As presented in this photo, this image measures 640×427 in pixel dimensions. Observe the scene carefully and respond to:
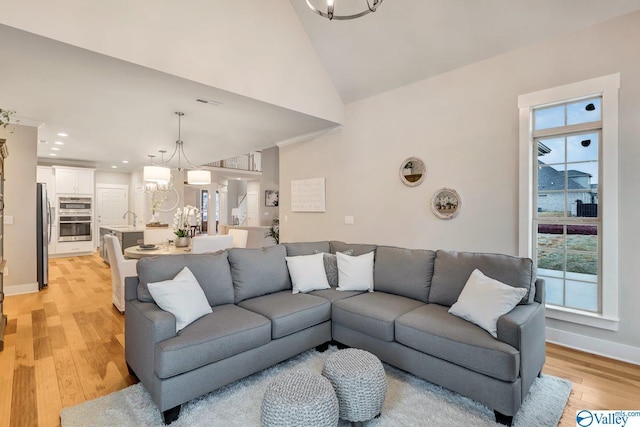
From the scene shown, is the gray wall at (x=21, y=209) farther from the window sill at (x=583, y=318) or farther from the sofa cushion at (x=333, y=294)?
the window sill at (x=583, y=318)

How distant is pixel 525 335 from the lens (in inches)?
73.8

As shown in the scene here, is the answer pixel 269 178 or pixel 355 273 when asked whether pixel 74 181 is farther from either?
pixel 355 273

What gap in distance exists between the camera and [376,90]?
435cm

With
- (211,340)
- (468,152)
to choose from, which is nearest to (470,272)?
(468,152)

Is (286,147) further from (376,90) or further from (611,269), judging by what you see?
(611,269)

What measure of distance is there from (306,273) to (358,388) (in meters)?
1.47

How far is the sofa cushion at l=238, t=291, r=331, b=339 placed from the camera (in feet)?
7.84

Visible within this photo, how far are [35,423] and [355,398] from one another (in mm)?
1918

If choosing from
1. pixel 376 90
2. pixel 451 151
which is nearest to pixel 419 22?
pixel 376 90

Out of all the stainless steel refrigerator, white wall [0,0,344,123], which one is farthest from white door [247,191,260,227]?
white wall [0,0,344,123]

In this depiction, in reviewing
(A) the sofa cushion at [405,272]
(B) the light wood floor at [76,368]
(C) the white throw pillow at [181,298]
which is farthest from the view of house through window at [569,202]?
(C) the white throw pillow at [181,298]

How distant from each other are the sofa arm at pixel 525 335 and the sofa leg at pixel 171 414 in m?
2.05

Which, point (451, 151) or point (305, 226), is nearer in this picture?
point (451, 151)

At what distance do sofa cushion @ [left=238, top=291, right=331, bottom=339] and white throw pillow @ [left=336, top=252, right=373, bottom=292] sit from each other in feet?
1.28
